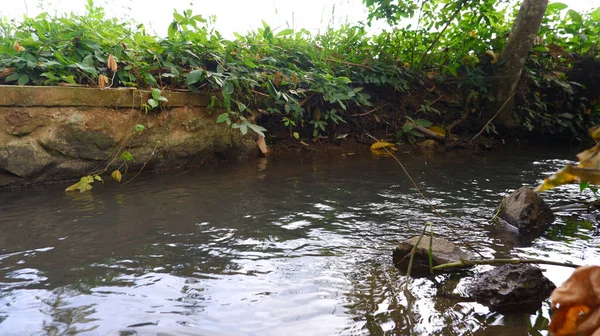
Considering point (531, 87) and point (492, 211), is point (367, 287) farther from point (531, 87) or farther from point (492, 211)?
point (531, 87)

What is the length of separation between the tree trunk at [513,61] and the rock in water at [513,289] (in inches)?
198

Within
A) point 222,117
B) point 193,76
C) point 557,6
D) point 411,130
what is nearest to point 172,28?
point 193,76

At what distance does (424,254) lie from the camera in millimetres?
1752

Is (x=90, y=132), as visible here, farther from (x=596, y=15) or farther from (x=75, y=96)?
(x=596, y=15)

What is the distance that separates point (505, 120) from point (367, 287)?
557cm

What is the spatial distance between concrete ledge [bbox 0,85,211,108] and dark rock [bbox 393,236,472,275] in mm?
2956

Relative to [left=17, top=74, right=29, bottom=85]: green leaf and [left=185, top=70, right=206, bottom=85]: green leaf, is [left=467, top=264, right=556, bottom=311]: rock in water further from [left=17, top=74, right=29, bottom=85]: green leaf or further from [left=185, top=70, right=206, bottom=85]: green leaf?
[left=17, top=74, right=29, bottom=85]: green leaf

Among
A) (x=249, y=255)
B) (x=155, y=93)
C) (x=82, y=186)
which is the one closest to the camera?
(x=249, y=255)

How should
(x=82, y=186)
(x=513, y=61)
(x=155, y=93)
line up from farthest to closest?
(x=513, y=61) < (x=155, y=93) < (x=82, y=186)

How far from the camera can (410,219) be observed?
8.27ft

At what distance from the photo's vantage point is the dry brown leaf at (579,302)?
2.18 ft

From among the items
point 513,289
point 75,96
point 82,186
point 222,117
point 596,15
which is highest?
point 596,15

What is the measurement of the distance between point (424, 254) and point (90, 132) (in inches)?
121

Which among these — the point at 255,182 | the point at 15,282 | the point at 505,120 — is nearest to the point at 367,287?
the point at 15,282
